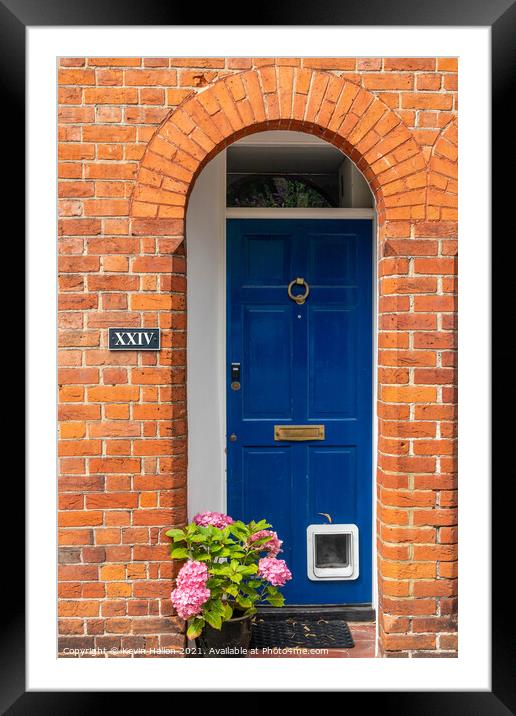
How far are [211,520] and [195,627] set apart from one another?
537mm

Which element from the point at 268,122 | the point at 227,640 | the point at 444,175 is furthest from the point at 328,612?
the point at 268,122

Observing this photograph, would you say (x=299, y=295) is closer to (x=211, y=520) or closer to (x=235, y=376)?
(x=235, y=376)

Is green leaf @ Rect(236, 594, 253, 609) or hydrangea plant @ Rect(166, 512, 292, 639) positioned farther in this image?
green leaf @ Rect(236, 594, 253, 609)

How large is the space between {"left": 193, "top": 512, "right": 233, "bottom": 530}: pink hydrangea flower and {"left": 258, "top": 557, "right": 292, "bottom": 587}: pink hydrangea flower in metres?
0.29

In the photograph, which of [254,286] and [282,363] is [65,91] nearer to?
[254,286]

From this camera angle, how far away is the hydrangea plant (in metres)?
3.32

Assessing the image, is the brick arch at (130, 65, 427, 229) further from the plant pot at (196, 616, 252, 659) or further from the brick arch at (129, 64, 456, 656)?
the plant pot at (196, 616, 252, 659)

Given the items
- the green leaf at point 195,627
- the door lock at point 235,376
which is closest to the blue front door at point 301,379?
the door lock at point 235,376

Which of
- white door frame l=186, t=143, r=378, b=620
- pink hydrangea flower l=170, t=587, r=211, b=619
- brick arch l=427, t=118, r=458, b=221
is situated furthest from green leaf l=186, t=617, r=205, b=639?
brick arch l=427, t=118, r=458, b=221

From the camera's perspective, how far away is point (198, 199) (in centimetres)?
408

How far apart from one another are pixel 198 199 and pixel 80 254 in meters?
0.94

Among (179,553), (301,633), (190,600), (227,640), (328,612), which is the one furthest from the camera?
(328,612)

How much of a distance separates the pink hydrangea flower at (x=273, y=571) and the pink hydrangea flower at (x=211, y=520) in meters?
0.29

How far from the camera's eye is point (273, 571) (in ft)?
11.6
